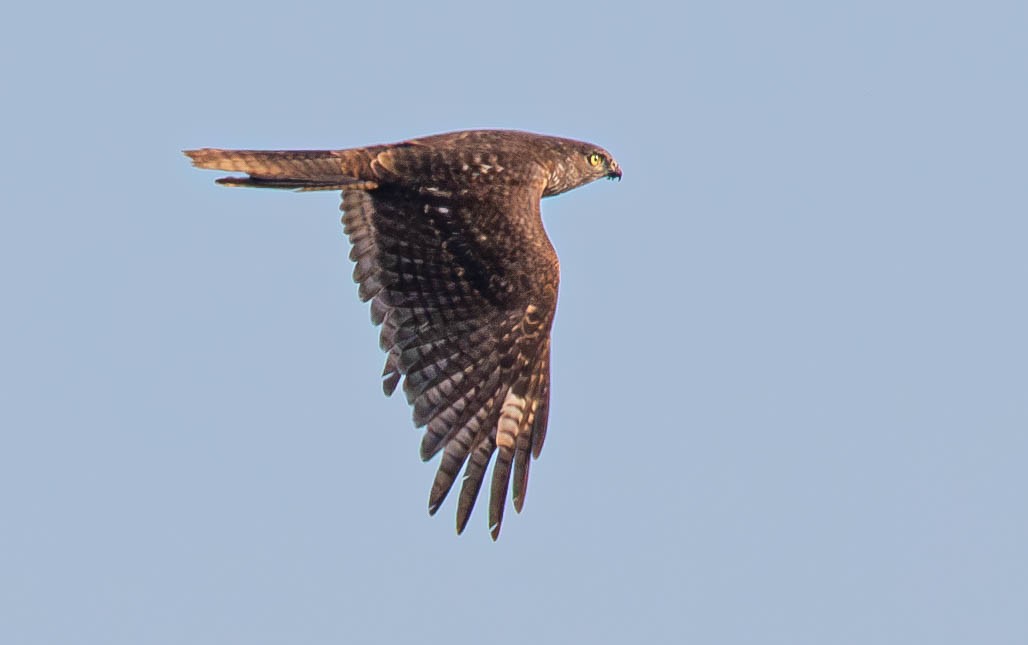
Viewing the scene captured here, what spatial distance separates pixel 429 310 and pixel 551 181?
1597 mm

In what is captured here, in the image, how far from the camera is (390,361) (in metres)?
10.7

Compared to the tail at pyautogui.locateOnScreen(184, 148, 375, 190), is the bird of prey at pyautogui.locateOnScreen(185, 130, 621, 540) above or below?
below

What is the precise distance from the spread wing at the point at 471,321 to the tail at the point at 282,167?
394 millimetres

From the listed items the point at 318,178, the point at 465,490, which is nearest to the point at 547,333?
the point at 465,490

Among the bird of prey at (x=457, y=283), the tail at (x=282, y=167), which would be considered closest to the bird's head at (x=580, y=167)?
the bird of prey at (x=457, y=283)

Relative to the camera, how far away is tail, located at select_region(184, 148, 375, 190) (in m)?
10.3

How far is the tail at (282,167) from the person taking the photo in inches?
405

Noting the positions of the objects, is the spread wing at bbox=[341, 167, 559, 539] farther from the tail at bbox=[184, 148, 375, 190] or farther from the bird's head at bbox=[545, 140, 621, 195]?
the bird's head at bbox=[545, 140, 621, 195]

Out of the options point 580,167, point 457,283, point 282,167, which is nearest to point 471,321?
point 457,283

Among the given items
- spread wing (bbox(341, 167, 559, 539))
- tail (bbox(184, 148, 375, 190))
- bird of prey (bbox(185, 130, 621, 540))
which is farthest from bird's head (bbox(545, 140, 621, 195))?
tail (bbox(184, 148, 375, 190))

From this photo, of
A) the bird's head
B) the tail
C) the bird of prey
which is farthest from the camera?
the bird's head

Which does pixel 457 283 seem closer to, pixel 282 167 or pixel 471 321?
pixel 471 321

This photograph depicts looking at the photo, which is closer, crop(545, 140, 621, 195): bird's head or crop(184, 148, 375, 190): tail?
crop(184, 148, 375, 190): tail

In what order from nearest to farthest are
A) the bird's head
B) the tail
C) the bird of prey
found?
1. the tail
2. the bird of prey
3. the bird's head
